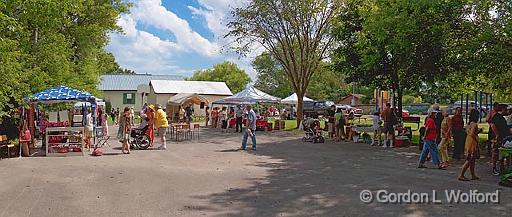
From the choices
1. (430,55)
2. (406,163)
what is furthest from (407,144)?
(406,163)

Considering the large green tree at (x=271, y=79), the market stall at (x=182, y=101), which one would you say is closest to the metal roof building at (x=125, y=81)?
the large green tree at (x=271, y=79)

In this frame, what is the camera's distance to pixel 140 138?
1780cm

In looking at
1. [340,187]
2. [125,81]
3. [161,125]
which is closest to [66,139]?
[161,125]

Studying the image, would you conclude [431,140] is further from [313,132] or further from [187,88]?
[187,88]

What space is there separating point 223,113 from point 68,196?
23769mm

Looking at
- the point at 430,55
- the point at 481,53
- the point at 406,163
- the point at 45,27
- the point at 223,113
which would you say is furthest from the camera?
the point at 223,113

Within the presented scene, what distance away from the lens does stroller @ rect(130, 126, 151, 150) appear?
17750 mm

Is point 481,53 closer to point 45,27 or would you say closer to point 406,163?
point 406,163

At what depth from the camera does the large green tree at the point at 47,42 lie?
47.4 feet

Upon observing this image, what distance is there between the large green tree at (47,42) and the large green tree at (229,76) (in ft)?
150

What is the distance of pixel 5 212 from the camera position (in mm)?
7562

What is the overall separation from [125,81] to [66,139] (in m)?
55.1

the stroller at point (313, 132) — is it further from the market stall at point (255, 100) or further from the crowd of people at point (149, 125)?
the market stall at point (255, 100)

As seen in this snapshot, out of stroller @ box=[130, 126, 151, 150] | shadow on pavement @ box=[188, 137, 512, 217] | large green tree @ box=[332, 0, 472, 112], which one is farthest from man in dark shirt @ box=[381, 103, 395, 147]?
stroller @ box=[130, 126, 151, 150]
